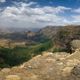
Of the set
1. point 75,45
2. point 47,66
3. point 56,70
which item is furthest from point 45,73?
point 75,45

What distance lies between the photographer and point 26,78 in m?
18.5

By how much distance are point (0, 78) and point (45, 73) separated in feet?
14.6

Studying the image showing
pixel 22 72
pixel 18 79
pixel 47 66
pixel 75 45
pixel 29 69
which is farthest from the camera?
pixel 75 45

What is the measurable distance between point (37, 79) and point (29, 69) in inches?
145

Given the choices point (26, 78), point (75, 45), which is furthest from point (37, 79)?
point (75, 45)

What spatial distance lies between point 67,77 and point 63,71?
85.4 inches

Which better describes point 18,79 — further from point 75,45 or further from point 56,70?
point 75,45

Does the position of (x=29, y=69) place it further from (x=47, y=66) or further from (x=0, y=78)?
(x=0, y=78)

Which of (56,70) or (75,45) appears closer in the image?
(56,70)

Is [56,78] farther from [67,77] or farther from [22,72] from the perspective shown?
[22,72]

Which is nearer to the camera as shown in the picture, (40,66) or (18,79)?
(18,79)

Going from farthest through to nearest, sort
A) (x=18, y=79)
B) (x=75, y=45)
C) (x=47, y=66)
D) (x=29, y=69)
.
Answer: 1. (x=75, y=45)
2. (x=47, y=66)
3. (x=29, y=69)
4. (x=18, y=79)

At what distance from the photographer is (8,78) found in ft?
59.6

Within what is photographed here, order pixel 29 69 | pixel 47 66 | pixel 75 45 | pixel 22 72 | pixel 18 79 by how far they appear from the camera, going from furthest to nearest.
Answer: pixel 75 45, pixel 47 66, pixel 29 69, pixel 22 72, pixel 18 79
